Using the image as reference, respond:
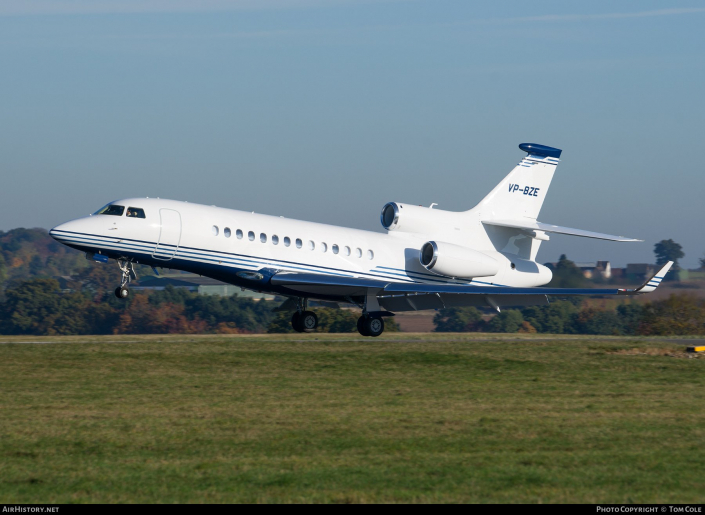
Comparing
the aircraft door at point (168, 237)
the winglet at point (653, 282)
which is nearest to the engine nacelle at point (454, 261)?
A: the winglet at point (653, 282)

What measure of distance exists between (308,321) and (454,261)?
562 cm

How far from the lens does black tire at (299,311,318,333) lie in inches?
1189

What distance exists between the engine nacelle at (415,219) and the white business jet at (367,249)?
0.13ft

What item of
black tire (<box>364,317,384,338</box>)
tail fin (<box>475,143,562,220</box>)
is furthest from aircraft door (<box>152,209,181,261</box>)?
tail fin (<box>475,143,562,220</box>)

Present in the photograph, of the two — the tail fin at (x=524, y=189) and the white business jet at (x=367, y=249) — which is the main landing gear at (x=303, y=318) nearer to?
Answer: the white business jet at (x=367, y=249)

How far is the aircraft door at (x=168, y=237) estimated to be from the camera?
2616cm

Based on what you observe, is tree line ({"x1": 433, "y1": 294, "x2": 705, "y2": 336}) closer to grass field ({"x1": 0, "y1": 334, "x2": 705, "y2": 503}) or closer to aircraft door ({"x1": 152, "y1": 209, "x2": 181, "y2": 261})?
grass field ({"x1": 0, "y1": 334, "x2": 705, "y2": 503})

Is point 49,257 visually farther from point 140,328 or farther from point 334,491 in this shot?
point 334,491

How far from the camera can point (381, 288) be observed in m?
27.9

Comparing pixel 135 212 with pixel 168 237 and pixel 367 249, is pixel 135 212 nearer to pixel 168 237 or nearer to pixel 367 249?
pixel 168 237

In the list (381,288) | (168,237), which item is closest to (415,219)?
(381,288)

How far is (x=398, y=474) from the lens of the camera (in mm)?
10008

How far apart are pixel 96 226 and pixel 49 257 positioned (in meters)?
129

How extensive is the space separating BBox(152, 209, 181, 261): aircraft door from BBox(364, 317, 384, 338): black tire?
278 inches
